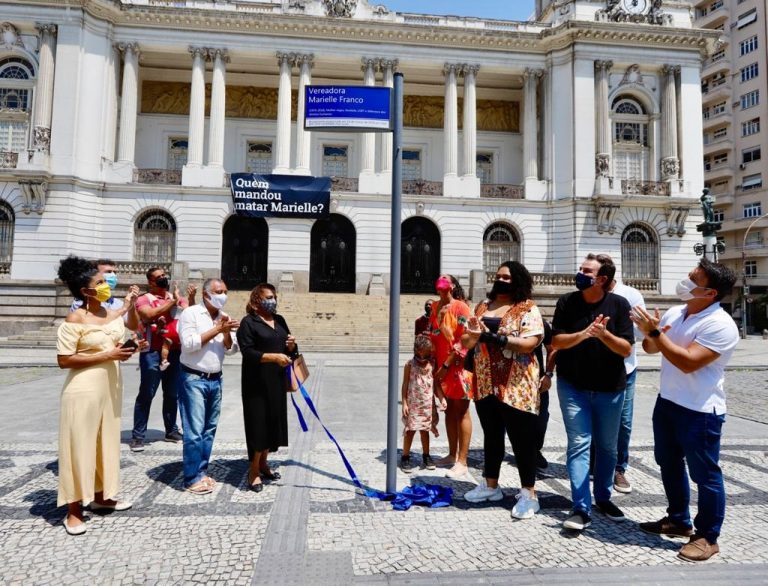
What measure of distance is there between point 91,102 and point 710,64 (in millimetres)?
52930

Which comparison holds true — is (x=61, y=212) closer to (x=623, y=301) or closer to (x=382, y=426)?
(x=382, y=426)

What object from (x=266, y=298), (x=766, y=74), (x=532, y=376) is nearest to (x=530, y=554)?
(x=532, y=376)

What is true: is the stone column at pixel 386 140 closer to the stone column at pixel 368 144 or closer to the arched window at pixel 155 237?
the stone column at pixel 368 144

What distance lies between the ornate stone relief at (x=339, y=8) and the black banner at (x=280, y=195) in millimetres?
8802

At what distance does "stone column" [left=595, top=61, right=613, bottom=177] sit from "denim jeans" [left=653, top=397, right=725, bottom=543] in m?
24.2

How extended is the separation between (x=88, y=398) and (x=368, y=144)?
76.4ft

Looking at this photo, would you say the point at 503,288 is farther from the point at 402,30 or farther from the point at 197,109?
the point at 402,30

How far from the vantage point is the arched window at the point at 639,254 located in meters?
25.6

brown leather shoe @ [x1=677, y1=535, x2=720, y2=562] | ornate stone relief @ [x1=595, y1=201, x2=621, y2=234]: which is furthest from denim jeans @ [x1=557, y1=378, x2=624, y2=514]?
ornate stone relief @ [x1=595, y1=201, x2=621, y2=234]

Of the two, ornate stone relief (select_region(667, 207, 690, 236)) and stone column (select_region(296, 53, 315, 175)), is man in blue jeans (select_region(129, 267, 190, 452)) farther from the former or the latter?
ornate stone relief (select_region(667, 207, 690, 236))

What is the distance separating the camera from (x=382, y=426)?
7105 millimetres

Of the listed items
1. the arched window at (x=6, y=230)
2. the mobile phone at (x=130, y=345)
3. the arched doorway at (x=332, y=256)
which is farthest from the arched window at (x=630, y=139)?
the arched window at (x=6, y=230)

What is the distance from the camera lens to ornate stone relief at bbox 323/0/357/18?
2527 centimetres

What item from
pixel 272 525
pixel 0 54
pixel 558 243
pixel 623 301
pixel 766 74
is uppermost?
pixel 766 74
